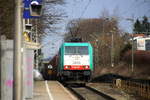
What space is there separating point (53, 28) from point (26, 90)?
19.7 meters

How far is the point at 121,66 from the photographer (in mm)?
68625

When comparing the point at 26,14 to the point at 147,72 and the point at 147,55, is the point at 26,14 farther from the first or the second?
the point at 147,55

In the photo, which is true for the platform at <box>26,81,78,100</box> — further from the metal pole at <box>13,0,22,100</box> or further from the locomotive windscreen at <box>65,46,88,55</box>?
the metal pole at <box>13,0,22,100</box>

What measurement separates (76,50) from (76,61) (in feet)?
3.14

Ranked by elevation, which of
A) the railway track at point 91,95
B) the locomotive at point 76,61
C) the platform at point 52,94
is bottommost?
the railway track at point 91,95

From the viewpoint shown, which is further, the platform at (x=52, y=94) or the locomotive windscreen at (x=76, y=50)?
the locomotive windscreen at (x=76, y=50)

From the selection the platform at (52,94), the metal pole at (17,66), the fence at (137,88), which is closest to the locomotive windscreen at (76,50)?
the fence at (137,88)

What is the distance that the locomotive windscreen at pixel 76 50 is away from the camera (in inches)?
1273

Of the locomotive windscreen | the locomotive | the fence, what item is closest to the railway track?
the fence

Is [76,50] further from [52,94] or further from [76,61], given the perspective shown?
[52,94]

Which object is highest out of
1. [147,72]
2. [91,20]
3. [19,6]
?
[91,20]

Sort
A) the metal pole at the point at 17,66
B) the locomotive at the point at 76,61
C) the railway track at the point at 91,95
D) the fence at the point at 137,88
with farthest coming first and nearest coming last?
the locomotive at the point at 76,61, the fence at the point at 137,88, the railway track at the point at 91,95, the metal pole at the point at 17,66

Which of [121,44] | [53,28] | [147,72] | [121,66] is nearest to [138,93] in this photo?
[53,28]

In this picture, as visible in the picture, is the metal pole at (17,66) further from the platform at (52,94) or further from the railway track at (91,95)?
the railway track at (91,95)
